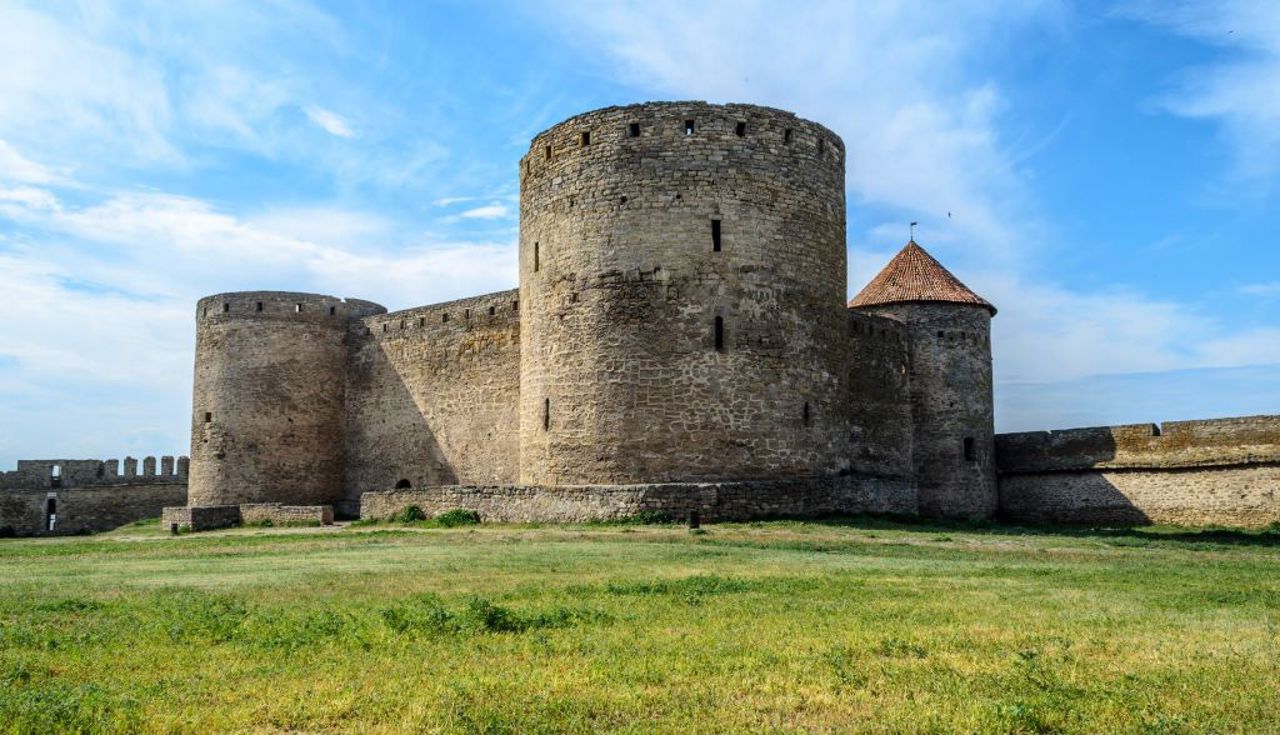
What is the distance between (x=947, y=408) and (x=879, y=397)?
7.20ft

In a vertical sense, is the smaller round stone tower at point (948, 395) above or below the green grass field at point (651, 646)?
above

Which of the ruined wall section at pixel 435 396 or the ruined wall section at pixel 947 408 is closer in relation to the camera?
the ruined wall section at pixel 947 408

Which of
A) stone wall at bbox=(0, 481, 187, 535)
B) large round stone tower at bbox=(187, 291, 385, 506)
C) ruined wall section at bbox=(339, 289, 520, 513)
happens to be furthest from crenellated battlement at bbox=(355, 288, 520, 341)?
stone wall at bbox=(0, 481, 187, 535)

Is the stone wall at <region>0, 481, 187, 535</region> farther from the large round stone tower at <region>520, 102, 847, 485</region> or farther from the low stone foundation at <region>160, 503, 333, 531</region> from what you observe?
the large round stone tower at <region>520, 102, 847, 485</region>

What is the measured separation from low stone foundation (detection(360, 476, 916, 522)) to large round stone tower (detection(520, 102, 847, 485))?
822mm

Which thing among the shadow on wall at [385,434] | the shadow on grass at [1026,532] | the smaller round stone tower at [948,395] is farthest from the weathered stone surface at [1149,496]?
the shadow on wall at [385,434]

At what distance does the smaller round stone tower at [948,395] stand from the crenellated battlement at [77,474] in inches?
965

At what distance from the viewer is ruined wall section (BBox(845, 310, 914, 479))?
25078mm

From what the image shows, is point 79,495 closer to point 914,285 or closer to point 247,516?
point 247,516

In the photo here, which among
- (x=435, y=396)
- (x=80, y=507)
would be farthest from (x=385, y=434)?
(x=80, y=507)

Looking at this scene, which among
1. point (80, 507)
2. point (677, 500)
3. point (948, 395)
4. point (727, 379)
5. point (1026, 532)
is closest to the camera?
point (1026, 532)

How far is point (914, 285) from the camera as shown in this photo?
2756 centimetres

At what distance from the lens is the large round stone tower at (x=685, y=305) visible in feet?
67.5

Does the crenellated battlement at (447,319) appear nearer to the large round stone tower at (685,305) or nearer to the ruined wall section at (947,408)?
the large round stone tower at (685,305)
